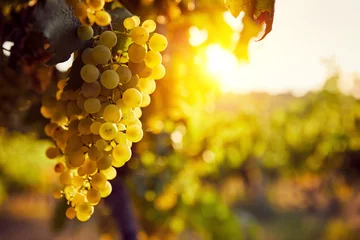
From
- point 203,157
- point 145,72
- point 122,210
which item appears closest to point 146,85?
point 145,72

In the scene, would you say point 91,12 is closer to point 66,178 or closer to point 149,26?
point 149,26

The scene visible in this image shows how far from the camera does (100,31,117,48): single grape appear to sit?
2.35 feet

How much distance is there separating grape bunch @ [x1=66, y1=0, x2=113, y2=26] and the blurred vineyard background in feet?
1.30

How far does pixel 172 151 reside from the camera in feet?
9.19

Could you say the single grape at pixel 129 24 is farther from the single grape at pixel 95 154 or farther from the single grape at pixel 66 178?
the single grape at pixel 66 178

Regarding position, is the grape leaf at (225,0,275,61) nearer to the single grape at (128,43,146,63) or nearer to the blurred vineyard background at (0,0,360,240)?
the single grape at (128,43,146,63)

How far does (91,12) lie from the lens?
710mm

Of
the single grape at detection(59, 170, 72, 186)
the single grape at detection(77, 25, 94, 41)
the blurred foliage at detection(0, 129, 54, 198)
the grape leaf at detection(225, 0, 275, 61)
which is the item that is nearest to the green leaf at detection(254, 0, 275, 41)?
the grape leaf at detection(225, 0, 275, 61)

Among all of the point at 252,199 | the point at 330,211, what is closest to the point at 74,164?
the point at 330,211

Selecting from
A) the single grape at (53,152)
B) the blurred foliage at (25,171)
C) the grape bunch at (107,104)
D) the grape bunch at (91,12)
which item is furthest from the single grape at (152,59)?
the blurred foliage at (25,171)

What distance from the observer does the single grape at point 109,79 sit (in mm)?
710

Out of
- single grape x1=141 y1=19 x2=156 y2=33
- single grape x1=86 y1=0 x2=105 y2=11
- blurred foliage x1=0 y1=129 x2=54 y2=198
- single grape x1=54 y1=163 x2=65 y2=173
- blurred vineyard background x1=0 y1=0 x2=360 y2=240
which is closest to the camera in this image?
single grape x1=86 y1=0 x2=105 y2=11

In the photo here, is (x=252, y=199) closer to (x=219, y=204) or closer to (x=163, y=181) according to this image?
(x=219, y=204)

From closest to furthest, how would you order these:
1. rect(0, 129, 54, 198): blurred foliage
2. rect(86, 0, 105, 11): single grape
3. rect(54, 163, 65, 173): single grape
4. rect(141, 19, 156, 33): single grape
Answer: rect(86, 0, 105, 11): single grape
rect(141, 19, 156, 33): single grape
rect(54, 163, 65, 173): single grape
rect(0, 129, 54, 198): blurred foliage
